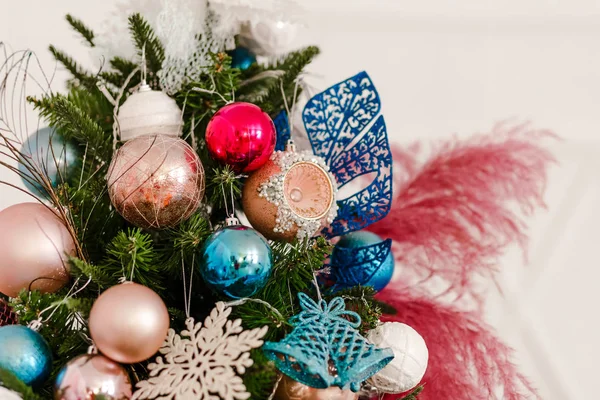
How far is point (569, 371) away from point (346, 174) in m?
A: 0.76

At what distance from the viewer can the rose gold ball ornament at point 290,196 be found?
538 mm

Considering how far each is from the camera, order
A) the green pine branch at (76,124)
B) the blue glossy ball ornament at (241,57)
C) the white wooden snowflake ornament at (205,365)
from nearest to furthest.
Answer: the white wooden snowflake ornament at (205,365), the green pine branch at (76,124), the blue glossy ball ornament at (241,57)

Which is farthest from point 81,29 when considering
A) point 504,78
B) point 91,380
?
point 504,78

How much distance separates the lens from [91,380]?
1.33 ft

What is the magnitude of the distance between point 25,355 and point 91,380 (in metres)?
0.07

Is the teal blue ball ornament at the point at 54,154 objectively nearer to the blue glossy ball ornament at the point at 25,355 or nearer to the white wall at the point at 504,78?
the blue glossy ball ornament at the point at 25,355

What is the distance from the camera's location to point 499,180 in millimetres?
865

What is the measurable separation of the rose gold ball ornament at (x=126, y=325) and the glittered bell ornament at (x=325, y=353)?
0.32 ft

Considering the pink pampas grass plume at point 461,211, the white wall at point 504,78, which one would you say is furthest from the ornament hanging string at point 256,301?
the white wall at point 504,78

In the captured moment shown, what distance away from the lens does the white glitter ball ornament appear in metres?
0.51

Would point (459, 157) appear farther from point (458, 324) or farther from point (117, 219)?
point (117, 219)

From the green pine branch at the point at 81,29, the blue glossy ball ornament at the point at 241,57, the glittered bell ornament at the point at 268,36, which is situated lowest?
the green pine branch at the point at 81,29

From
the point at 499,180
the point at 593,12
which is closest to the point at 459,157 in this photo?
the point at 499,180

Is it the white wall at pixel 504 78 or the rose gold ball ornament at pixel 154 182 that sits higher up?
the white wall at pixel 504 78
